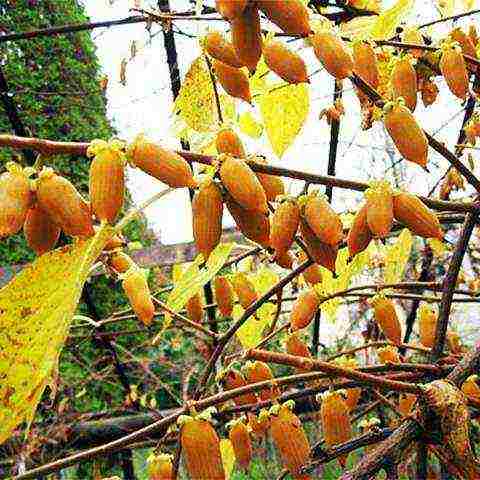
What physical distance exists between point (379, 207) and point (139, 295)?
0.28 metres

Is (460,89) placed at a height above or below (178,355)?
above

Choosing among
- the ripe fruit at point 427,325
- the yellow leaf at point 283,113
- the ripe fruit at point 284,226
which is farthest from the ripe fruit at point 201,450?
the ripe fruit at point 427,325

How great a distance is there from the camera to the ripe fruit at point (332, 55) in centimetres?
49

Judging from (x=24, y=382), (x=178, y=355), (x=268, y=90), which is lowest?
(x=178, y=355)

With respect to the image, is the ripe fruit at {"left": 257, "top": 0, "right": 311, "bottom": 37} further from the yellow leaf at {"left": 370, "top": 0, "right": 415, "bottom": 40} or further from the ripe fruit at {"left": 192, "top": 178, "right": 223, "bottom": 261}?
the yellow leaf at {"left": 370, "top": 0, "right": 415, "bottom": 40}

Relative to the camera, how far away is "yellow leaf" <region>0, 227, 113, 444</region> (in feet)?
1.12

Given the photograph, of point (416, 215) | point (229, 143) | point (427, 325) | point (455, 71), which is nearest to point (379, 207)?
point (416, 215)

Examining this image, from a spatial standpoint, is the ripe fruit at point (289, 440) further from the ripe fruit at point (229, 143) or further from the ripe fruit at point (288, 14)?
the ripe fruit at point (288, 14)

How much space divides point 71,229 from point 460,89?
1.29 ft

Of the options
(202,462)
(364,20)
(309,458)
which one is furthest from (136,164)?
(364,20)

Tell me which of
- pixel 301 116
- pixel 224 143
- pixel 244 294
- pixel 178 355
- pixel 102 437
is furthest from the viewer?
pixel 178 355

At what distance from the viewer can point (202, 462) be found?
44 cm

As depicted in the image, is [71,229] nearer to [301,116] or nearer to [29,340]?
[29,340]

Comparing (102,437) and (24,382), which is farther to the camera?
(102,437)
